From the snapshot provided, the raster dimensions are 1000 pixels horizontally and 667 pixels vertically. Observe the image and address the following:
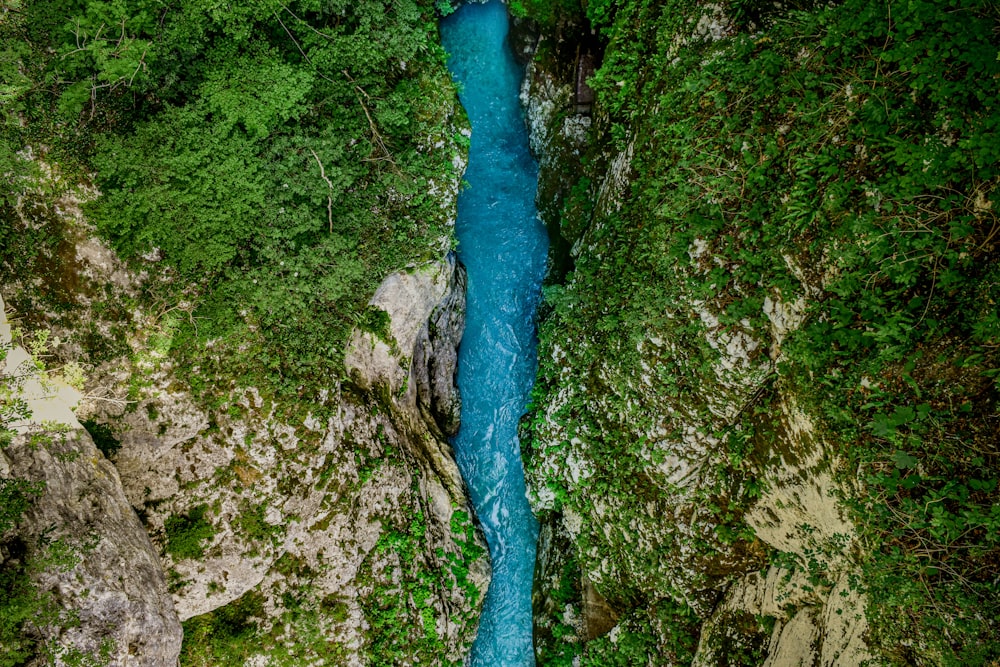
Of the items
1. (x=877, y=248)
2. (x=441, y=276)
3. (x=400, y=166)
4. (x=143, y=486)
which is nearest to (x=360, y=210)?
(x=400, y=166)

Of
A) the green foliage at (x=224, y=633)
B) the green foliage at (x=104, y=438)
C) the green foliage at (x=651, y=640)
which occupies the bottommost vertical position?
the green foliage at (x=651, y=640)

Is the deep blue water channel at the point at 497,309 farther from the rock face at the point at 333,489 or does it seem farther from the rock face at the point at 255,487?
the rock face at the point at 255,487

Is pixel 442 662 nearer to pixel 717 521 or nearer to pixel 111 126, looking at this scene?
pixel 717 521

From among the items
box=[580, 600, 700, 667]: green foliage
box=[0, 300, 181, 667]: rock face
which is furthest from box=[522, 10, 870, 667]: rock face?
box=[0, 300, 181, 667]: rock face

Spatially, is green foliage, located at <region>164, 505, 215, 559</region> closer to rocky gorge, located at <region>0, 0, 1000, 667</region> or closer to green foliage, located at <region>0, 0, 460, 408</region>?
rocky gorge, located at <region>0, 0, 1000, 667</region>

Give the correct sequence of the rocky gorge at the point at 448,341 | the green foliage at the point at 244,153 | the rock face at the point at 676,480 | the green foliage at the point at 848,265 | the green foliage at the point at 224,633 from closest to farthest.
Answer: the green foliage at the point at 848,265 → the rocky gorge at the point at 448,341 → the rock face at the point at 676,480 → the green foliage at the point at 244,153 → the green foliage at the point at 224,633

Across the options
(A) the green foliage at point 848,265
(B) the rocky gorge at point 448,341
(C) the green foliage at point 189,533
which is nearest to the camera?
(A) the green foliage at point 848,265

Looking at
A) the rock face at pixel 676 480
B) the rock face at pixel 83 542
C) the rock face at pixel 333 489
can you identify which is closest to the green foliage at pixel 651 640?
the rock face at pixel 676 480
